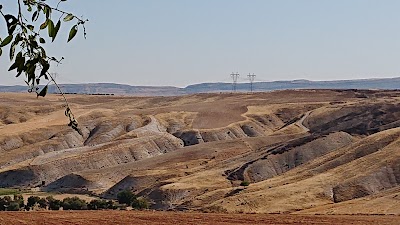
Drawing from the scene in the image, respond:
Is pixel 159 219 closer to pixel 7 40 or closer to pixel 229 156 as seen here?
pixel 7 40

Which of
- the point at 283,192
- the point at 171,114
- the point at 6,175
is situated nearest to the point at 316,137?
the point at 283,192

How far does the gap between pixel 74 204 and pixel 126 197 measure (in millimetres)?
9858

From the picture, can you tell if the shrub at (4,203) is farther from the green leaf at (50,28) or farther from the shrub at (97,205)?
the green leaf at (50,28)

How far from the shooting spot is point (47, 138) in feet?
454

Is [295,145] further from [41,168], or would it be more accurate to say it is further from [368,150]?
[41,168]

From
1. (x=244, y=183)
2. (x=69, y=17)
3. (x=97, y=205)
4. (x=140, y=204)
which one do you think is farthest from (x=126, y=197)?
(x=69, y=17)

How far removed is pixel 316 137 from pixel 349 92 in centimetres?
9157

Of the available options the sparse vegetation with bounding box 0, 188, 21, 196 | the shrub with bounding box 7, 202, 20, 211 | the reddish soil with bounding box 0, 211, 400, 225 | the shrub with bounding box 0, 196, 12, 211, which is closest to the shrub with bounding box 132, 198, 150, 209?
the shrub with bounding box 7, 202, 20, 211

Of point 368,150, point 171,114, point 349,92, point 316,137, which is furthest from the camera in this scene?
point 349,92

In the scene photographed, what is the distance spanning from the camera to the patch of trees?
7725cm

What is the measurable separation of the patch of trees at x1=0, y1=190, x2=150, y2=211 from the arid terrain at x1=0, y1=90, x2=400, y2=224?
9.15ft

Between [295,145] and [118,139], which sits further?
[118,139]

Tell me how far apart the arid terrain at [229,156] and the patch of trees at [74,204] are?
9.15 ft

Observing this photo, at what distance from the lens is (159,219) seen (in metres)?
41.6
